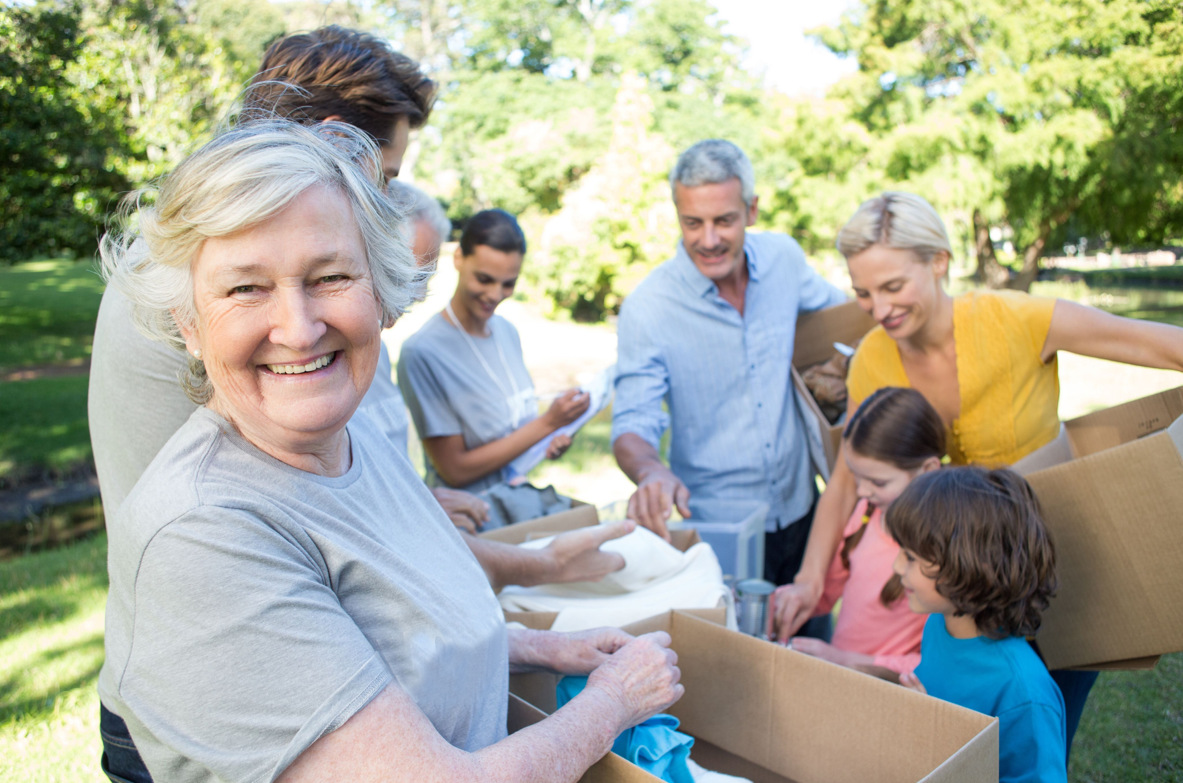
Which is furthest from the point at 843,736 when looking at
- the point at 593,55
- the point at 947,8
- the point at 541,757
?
the point at 593,55

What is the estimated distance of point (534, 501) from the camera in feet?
8.87

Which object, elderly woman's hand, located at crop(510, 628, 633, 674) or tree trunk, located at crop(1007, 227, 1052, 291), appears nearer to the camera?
elderly woman's hand, located at crop(510, 628, 633, 674)

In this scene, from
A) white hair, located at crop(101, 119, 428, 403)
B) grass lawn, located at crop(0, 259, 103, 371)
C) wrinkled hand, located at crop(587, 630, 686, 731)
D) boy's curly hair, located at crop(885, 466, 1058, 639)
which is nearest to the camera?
white hair, located at crop(101, 119, 428, 403)

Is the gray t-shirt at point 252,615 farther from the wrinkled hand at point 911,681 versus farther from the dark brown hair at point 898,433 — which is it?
the dark brown hair at point 898,433

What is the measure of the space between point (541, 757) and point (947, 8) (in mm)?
16825

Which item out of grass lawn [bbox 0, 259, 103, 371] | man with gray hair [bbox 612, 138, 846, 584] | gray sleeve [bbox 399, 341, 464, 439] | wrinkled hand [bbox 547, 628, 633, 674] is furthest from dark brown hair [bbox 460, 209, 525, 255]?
grass lawn [bbox 0, 259, 103, 371]

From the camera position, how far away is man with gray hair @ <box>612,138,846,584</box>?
2.97m

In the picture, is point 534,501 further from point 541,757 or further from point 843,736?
point 541,757

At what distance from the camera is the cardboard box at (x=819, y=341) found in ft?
9.72

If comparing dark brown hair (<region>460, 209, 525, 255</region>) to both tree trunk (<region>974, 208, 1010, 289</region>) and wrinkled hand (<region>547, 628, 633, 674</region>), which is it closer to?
wrinkled hand (<region>547, 628, 633, 674</region>)

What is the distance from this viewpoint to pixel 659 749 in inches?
55.7

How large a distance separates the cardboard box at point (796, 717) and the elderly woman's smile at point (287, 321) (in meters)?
0.72

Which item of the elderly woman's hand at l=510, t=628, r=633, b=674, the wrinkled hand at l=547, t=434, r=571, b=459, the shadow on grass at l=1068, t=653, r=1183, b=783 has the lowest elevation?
the shadow on grass at l=1068, t=653, r=1183, b=783

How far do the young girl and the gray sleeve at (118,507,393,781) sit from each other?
1.52 meters
